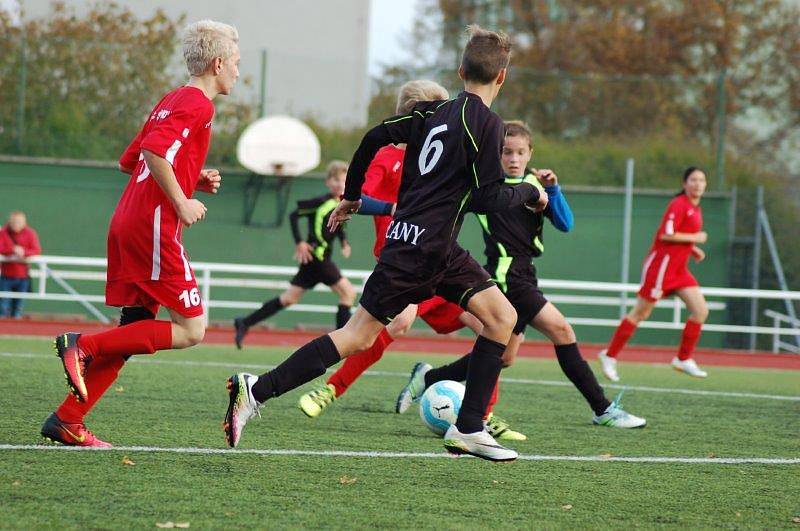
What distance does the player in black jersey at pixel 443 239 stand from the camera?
4.93 metres

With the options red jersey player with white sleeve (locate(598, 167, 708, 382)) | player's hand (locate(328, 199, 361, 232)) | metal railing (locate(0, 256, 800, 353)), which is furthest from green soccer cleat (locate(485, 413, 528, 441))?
metal railing (locate(0, 256, 800, 353))

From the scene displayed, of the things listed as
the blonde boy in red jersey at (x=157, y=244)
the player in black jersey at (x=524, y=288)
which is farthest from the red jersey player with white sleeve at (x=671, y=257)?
the blonde boy in red jersey at (x=157, y=244)

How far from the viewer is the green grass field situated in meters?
4.03

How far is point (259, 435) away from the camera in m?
5.89

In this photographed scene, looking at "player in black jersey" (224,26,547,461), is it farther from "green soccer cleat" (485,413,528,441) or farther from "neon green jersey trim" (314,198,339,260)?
"neon green jersey trim" (314,198,339,260)

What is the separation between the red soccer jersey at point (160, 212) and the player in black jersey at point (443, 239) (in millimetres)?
627

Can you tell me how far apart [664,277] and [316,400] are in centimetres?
630

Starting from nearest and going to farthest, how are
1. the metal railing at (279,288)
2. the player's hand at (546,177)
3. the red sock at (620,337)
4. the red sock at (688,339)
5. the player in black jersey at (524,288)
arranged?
the player's hand at (546,177), the player in black jersey at (524,288), the red sock at (620,337), the red sock at (688,339), the metal railing at (279,288)

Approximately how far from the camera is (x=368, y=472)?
16.1ft

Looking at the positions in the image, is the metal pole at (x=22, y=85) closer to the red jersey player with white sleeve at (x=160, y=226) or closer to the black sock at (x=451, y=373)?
the black sock at (x=451, y=373)

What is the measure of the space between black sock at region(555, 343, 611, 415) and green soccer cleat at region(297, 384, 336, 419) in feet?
5.33

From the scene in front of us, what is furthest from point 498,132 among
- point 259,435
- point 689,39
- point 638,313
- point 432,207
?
point 689,39

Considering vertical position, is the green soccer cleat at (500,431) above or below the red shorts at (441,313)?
below

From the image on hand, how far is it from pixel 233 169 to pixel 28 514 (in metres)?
15.7
